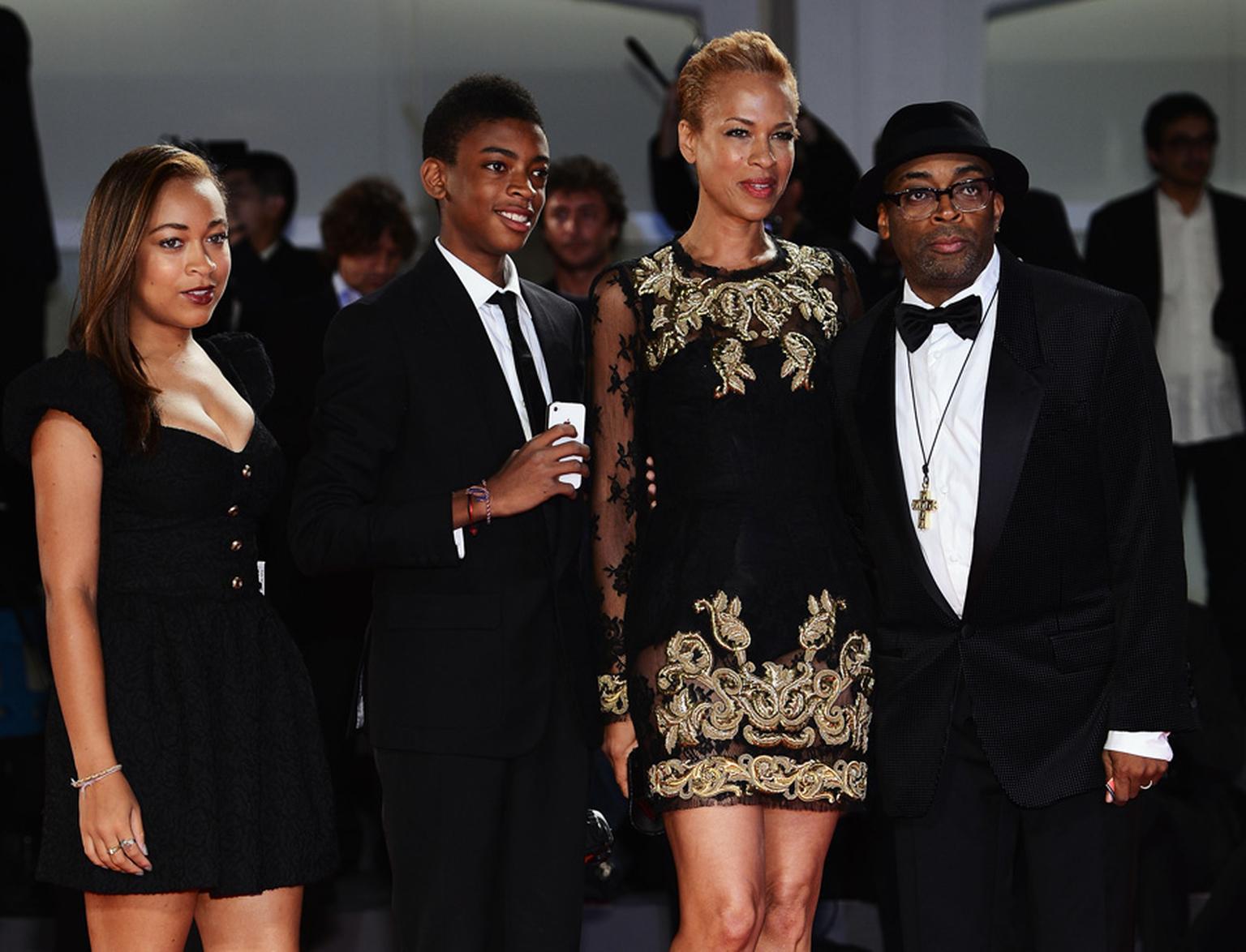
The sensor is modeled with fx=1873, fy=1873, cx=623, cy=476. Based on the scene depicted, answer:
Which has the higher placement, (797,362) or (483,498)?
(797,362)

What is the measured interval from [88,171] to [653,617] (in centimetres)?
493

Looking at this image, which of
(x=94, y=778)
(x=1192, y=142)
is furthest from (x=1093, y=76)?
(x=94, y=778)

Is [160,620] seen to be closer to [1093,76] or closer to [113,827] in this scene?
[113,827]

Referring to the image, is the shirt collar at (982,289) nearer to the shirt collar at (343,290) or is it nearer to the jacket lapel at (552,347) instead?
the jacket lapel at (552,347)

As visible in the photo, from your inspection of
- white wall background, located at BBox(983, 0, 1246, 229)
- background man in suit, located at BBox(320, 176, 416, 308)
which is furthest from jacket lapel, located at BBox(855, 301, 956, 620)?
white wall background, located at BBox(983, 0, 1246, 229)

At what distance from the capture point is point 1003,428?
3.15m

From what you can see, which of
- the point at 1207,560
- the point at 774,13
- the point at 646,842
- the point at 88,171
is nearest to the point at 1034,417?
the point at 646,842

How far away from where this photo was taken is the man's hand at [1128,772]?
310cm

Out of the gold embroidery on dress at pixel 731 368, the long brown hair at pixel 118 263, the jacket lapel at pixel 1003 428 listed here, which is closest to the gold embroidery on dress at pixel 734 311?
the gold embroidery on dress at pixel 731 368

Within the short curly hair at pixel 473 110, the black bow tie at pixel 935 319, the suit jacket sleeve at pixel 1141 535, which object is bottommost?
the suit jacket sleeve at pixel 1141 535

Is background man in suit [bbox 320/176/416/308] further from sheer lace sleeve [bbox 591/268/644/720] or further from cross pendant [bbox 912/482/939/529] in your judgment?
cross pendant [bbox 912/482/939/529]

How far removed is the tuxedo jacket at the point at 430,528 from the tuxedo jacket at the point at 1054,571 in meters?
0.61

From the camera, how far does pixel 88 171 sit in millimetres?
7480

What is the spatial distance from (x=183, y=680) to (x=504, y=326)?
0.87 meters
